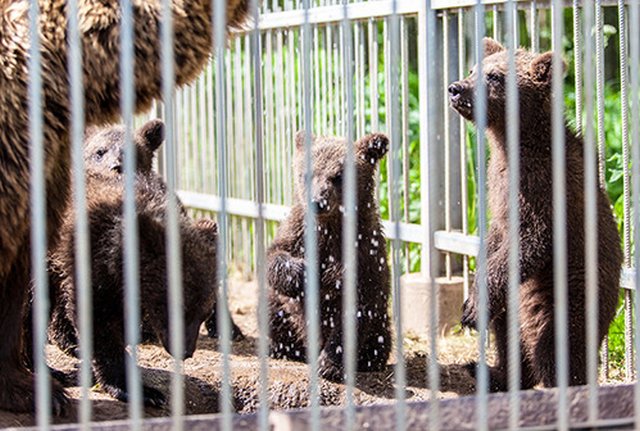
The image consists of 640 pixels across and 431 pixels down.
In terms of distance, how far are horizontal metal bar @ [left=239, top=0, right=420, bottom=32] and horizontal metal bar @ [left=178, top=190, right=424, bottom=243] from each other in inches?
56.4

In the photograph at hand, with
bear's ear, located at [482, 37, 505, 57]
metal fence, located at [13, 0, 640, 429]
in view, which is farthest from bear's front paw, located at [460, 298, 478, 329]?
bear's ear, located at [482, 37, 505, 57]

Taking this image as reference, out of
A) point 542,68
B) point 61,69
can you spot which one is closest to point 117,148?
point 542,68

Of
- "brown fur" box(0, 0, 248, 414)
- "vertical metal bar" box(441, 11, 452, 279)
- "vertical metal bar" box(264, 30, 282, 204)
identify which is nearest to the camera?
"brown fur" box(0, 0, 248, 414)

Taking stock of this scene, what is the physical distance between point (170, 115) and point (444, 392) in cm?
356

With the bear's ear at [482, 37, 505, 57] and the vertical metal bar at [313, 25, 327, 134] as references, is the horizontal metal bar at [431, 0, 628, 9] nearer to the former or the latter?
the bear's ear at [482, 37, 505, 57]

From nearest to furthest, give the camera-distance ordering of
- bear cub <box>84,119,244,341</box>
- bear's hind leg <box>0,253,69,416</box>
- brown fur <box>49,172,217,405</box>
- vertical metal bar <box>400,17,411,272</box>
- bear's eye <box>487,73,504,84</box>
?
bear's hind leg <box>0,253,69,416</box>, brown fur <box>49,172,217,405</box>, bear's eye <box>487,73,504,84</box>, bear cub <box>84,119,244,341</box>, vertical metal bar <box>400,17,411,272</box>

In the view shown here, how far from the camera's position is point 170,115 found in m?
3.52

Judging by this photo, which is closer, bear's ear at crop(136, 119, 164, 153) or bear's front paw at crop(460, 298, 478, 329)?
bear's front paw at crop(460, 298, 478, 329)

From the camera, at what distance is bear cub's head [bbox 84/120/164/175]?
23.5 feet

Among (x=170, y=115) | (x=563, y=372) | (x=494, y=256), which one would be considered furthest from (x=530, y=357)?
(x=170, y=115)

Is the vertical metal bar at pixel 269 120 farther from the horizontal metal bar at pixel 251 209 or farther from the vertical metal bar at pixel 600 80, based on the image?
the vertical metal bar at pixel 600 80

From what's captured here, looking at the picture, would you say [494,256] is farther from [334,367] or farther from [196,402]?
[196,402]

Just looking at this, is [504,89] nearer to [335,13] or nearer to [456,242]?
[456,242]

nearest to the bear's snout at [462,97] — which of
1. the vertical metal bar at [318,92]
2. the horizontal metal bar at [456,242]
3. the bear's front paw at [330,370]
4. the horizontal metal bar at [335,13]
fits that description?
the horizontal metal bar at [456,242]
